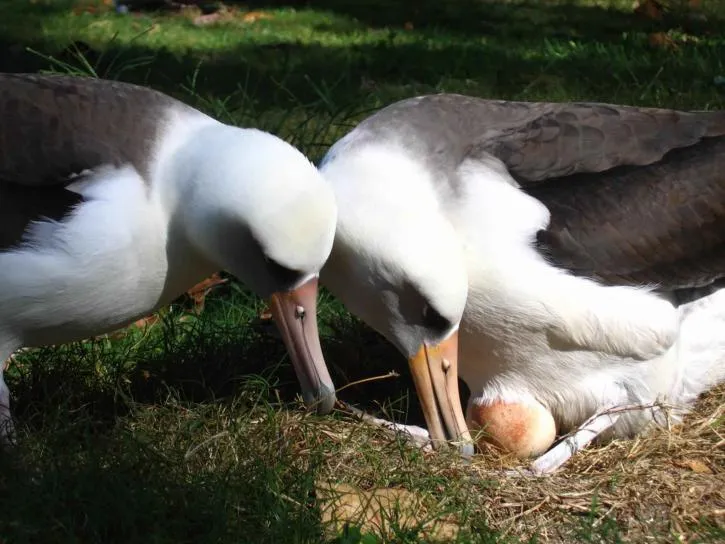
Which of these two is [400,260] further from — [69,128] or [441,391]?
[69,128]

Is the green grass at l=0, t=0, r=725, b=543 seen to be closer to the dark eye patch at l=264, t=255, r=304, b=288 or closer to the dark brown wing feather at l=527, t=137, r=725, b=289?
the dark eye patch at l=264, t=255, r=304, b=288

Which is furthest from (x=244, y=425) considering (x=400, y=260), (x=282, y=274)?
(x=400, y=260)

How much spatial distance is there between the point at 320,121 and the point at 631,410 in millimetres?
3064

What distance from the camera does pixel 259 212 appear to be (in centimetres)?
334

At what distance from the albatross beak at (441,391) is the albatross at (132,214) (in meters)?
0.45

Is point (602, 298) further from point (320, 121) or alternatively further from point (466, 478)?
point (320, 121)

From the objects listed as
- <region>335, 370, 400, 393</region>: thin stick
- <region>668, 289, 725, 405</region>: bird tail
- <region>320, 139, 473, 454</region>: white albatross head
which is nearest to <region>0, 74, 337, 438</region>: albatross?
<region>320, 139, 473, 454</region>: white albatross head

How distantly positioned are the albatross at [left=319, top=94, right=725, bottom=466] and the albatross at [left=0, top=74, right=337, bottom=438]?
0.32 m

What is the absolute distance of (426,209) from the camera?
3.72m

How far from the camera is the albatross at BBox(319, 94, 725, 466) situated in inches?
147

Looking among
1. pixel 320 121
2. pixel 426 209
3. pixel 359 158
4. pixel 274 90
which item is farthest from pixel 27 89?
pixel 274 90

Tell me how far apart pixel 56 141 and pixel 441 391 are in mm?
1547

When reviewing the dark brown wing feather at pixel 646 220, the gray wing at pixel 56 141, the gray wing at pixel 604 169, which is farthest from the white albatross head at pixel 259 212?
the dark brown wing feather at pixel 646 220

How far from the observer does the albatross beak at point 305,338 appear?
3607 mm
